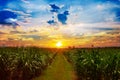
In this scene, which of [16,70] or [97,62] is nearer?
[97,62]

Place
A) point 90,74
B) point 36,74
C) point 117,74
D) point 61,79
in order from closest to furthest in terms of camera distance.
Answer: point 117,74, point 90,74, point 61,79, point 36,74

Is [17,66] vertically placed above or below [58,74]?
above

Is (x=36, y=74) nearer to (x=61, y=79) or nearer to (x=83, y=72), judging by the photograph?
(x=61, y=79)

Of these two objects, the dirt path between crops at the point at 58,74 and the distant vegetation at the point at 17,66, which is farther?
the dirt path between crops at the point at 58,74

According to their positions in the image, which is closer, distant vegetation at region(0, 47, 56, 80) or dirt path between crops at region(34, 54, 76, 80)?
distant vegetation at region(0, 47, 56, 80)

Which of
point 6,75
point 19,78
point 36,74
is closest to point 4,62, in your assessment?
point 6,75

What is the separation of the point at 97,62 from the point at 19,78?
826cm

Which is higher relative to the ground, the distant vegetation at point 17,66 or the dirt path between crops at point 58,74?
the distant vegetation at point 17,66

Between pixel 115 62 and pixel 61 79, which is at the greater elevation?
pixel 115 62

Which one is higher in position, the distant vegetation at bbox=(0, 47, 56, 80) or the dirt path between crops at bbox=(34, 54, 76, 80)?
the distant vegetation at bbox=(0, 47, 56, 80)

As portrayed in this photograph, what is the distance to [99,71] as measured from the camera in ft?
92.2

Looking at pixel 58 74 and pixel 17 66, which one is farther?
pixel 58 74

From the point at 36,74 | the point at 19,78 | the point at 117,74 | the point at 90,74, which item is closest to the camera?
the point at 117,74

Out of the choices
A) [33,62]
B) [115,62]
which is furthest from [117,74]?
[33,62]
